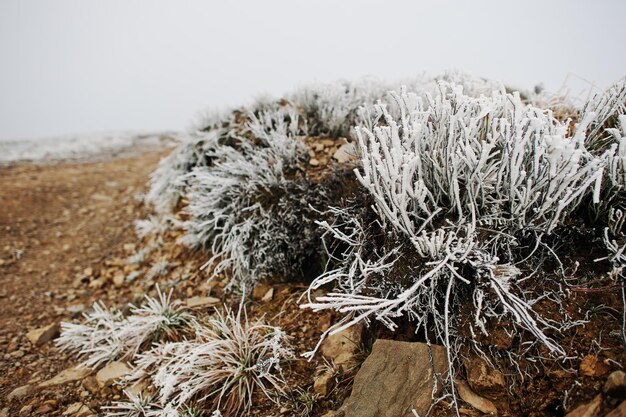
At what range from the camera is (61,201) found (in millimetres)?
5621

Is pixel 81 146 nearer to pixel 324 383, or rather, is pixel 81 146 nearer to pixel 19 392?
pixel 19 392

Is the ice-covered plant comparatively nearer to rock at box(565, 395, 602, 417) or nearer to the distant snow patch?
rock at box(565, 395, 602, 417)

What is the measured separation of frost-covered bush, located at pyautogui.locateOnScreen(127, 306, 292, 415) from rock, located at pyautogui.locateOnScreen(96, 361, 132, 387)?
0.88 ft

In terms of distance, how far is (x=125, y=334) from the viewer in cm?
260

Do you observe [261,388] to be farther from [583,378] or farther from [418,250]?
[583,378]

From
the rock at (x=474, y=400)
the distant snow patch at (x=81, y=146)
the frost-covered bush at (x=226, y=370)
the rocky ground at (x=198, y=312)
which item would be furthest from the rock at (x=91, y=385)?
the distant snow patch at (x=81, y=146)

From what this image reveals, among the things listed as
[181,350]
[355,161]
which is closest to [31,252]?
[181,350]

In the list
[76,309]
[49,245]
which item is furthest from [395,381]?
[49,245]

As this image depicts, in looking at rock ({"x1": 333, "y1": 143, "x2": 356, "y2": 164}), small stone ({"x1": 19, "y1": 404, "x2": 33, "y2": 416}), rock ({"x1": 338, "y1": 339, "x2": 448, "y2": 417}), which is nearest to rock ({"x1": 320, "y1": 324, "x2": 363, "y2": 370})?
rock ({"x1": 338, "y1": 339, "x2": 448, "y2": 417})

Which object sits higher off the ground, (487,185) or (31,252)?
(487,185)

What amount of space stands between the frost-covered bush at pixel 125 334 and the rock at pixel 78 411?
1.00ft

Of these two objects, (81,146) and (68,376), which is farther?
(81,146)

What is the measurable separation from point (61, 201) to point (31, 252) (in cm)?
151

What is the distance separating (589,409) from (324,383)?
1.07 m
